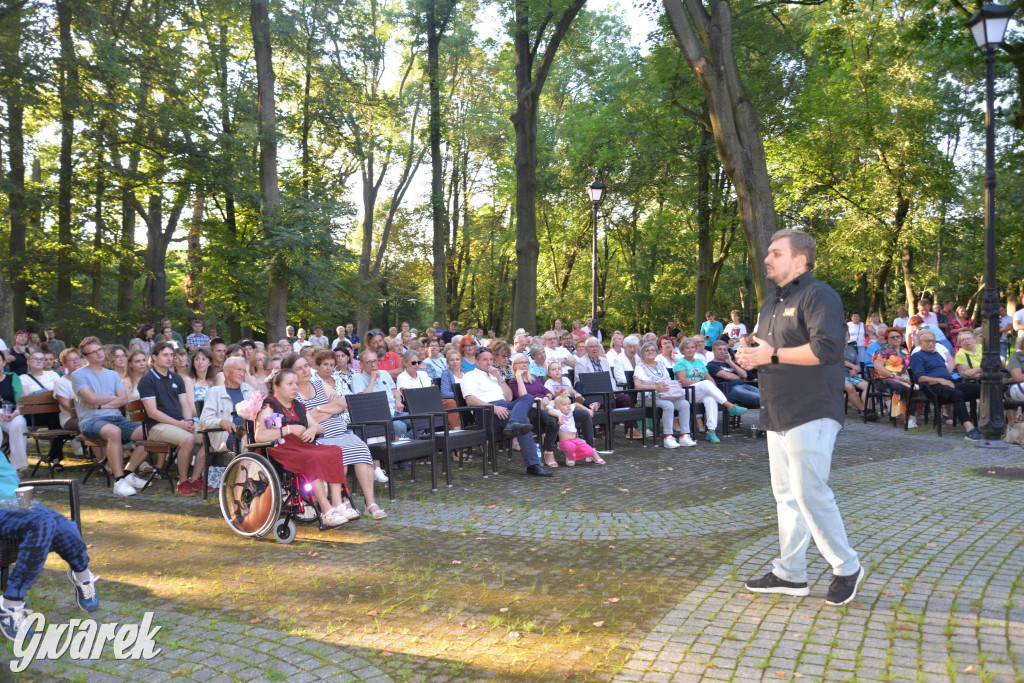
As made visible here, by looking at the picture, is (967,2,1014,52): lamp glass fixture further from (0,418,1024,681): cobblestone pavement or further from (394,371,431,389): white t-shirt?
(394,371,431,389): white t-shirt

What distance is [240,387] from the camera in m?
9.09

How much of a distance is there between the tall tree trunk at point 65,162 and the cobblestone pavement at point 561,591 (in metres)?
13.1

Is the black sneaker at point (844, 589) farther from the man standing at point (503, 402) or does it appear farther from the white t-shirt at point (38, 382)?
the white t-shirt at point (38, 382)

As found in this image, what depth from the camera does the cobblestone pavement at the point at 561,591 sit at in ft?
13.2

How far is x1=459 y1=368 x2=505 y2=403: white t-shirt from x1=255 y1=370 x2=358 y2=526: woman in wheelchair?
3.33 m

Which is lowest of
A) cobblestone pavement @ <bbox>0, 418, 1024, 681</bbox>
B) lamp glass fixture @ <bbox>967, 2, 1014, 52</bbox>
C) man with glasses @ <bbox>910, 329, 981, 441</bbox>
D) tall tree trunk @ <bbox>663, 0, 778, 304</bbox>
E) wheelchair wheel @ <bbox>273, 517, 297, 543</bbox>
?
cobblestone pavement @ <bbox>0, 418, 1024, 681</bbox>

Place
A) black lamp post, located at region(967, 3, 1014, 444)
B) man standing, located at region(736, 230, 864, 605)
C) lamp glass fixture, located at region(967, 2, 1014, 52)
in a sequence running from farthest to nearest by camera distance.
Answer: black lamp post, located at region(967, 3, 1014, 444) < lamp glass fixture, located at region(967, 2, 1014, 52) < man standing, located at region(736, 230, 864, 605)

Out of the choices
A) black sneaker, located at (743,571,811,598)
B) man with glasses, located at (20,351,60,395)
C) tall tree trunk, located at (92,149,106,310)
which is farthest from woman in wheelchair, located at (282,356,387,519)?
tall tree trunk, located at (92,149,106,310)

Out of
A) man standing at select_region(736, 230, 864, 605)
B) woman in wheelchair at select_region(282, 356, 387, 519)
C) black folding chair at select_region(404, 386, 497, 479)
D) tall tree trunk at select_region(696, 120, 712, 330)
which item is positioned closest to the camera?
man standing at select_region(736, 230, 864, 605)

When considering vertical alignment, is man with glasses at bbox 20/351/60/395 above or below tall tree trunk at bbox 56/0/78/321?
below

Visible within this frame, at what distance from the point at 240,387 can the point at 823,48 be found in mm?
11928

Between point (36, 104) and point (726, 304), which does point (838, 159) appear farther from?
point (36, 104)

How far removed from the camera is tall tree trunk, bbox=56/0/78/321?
17953 millimetres

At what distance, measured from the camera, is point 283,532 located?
660 centimetres
